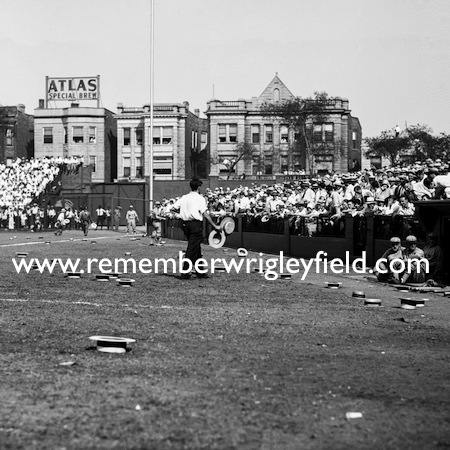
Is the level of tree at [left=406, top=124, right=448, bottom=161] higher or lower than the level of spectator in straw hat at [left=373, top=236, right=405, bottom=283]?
higher

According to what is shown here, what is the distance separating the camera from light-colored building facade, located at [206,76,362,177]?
8962 centimetres

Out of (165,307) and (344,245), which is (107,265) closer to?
(344,245)

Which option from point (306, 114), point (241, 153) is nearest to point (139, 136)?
point (241, 153)

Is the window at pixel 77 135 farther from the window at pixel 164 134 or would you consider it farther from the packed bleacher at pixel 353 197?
the packed bleacher at pixel 353 197

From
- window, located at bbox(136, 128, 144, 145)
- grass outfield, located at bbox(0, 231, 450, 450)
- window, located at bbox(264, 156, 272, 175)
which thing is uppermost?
window, located at bbox(136, 128, 144, 145)

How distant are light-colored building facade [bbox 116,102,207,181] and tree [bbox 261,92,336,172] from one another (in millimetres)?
13100

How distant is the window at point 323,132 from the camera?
8975cm

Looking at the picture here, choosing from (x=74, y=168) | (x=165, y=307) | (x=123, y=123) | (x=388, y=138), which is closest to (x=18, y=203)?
(x=74, y=168)

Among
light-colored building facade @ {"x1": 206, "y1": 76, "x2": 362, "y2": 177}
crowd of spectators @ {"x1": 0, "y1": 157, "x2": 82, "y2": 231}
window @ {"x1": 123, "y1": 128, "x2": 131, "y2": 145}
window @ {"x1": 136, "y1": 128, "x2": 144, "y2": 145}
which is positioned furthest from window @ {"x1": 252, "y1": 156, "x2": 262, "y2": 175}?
crowd of spectators @ {"x1": 0, "y1": 157, "x2": 82, "y2": 231}

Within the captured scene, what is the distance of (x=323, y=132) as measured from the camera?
90125mm

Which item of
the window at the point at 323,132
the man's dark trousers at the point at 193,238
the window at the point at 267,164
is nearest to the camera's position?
the man's dark trousers at the point at 193,238

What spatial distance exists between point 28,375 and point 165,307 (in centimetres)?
527

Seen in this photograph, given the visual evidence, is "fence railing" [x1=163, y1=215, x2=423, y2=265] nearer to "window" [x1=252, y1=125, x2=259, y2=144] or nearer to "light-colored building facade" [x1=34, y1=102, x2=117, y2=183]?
"window" [x1=252, y1=125, x2=259, y2=144]

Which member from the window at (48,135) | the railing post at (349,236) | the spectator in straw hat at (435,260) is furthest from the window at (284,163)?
the spectator in straw hat at (435,260)
